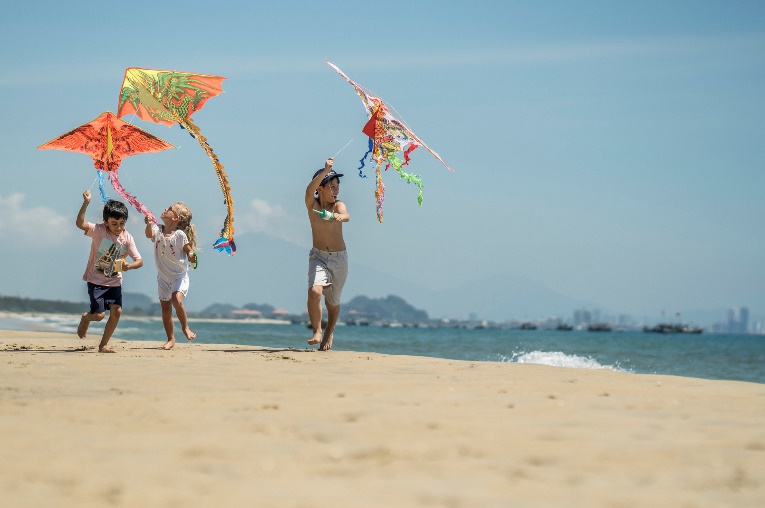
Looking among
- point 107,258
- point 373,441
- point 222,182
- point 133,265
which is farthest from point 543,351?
point 373,441

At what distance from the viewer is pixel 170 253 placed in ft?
31.2

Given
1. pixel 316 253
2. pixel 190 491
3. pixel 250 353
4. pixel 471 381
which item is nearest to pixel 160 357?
pixel 250 353

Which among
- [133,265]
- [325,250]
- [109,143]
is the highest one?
[109,143]

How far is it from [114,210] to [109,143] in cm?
208

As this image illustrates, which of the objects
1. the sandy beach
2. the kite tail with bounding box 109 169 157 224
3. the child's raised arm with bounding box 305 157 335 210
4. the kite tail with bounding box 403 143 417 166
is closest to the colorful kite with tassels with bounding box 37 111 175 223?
the kite tail with bounding box 109 169 157 224

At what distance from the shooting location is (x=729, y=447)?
3.81 metres

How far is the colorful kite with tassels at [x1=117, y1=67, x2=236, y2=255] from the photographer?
1077 centimetres

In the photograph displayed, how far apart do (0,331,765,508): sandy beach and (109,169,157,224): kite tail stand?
3.81 metres

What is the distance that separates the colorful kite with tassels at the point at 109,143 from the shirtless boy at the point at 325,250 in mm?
2497

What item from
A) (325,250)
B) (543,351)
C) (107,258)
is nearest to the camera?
(107,258)

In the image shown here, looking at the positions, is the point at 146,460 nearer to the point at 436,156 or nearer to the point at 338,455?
the point at 338,455

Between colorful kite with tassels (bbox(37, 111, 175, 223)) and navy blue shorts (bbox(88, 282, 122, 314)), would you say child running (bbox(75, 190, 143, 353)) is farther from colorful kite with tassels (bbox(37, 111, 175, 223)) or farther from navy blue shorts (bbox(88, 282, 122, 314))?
colorful kite with tassels (bbox(37, 111, 175, 223))

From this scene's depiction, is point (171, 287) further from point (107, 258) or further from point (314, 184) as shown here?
point (314, 184)

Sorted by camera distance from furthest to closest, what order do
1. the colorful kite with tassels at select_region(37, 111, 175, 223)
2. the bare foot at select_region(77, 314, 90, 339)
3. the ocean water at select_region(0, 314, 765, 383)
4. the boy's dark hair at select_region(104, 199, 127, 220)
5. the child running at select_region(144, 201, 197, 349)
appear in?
the ocean water at select_region(0, 314, 765, 383), the colorful kite with tassels at select_region(37, 111, 175, 223), the child running at select_region(144, 201, 197, 349), the bare foot at select_region(77, 314, 90, 339), the boy's dark hair at select_region(104, 199, 127, 220)
